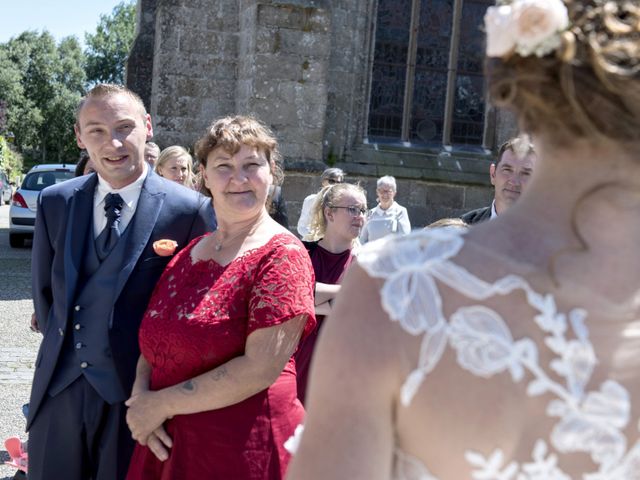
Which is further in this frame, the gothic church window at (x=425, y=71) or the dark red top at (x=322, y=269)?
the gothic church window at (x=425, y=71)

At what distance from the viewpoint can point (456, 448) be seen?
118 cm

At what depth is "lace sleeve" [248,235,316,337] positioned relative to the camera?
272 centimetres

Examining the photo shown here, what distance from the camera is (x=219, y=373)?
2.73 meters

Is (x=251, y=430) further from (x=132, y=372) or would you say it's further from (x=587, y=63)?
(x=587, y=63)

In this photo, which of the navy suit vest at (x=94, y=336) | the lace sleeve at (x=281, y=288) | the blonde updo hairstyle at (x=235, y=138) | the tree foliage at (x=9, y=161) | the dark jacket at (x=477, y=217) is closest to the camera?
the lace sleeve at (x=281, y=288)

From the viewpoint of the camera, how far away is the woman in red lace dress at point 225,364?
274 cm

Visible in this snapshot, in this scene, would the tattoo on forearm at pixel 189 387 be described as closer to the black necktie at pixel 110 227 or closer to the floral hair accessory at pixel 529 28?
the black necktie at pixel 110 227

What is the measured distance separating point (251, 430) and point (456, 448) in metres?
1.71

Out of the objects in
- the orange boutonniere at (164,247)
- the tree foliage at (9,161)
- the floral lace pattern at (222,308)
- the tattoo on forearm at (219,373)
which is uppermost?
the orange boutonniere at (164,247)

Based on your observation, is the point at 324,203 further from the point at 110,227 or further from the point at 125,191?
the point at 110,227

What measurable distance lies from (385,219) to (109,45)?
2448 inches

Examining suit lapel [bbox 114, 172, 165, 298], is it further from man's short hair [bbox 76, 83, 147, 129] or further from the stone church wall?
the stone church wall

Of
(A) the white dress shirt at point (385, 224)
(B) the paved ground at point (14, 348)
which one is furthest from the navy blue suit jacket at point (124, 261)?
(A) the white dress shirt at point (385, 224)

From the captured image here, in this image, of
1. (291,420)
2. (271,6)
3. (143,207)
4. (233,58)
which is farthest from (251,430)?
(233,58)
